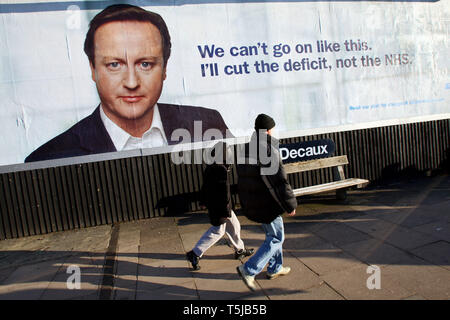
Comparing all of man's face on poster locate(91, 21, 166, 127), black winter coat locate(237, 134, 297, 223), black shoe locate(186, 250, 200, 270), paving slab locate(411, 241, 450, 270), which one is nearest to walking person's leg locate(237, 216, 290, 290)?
black winter coat locate(237, 134, 297, 223)

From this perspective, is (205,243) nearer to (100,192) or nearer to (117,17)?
(100,192)

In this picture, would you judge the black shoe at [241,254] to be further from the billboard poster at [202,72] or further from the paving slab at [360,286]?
the billboard poster at [202,72]

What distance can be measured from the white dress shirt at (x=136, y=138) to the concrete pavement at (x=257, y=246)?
5.10 feet

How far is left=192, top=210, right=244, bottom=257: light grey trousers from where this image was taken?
433cm

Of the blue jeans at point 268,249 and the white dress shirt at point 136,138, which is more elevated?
the white dress shirt at point 136,138

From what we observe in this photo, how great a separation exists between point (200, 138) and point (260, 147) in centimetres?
355

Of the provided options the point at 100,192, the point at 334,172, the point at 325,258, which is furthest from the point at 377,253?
the point at 100,192

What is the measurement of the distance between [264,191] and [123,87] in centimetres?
424

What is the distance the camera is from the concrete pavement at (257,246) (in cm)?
366

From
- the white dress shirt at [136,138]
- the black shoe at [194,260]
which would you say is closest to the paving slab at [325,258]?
the black shoe at [194,260]

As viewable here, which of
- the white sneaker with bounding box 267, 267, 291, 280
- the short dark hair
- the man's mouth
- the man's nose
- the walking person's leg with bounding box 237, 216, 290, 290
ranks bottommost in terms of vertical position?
the white sneaker with bounding box 267, 267, 291, 280

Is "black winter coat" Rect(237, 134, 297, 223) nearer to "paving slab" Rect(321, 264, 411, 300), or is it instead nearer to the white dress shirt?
"paving slab" Rect(321, 264, 411, 300)

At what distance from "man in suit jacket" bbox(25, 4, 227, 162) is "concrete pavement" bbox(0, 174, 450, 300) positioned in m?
1.67
